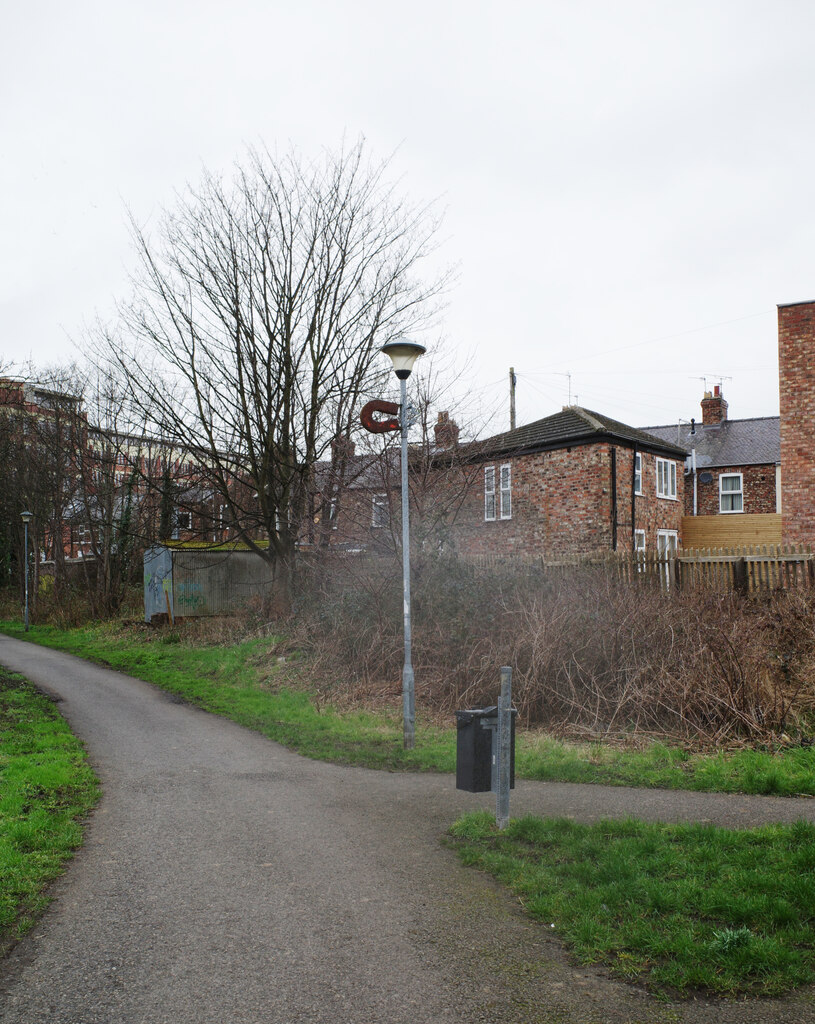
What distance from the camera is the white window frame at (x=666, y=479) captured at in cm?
2973

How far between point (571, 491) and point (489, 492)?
12.1 ft

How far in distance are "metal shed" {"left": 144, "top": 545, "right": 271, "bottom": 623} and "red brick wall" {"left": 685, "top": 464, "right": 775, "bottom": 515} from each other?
24.4 m

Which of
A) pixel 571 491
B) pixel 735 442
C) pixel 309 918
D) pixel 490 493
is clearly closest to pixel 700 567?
pixel 571 491

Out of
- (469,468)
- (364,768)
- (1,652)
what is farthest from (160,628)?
(364,768)

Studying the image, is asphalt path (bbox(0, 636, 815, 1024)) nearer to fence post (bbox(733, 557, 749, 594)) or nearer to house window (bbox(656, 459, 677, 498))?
fence post (bbox(733, 557, 749, 594))

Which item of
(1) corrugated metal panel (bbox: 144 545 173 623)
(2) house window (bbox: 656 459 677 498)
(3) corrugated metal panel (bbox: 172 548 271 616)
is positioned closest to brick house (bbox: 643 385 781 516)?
(2) house window (bbox: 656 459 677 498)

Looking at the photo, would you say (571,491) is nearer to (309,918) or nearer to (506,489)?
(506,489)

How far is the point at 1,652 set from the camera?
23.0 metres

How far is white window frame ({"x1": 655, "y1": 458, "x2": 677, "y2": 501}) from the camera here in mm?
29734

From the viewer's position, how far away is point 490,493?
29719mm

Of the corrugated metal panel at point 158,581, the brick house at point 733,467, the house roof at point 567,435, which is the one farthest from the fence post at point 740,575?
the brick house at point 733,467

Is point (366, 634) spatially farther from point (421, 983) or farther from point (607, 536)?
point (607, 536)

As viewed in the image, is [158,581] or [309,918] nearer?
[309,918]

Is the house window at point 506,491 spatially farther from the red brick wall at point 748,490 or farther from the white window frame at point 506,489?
the red brick wall at point 748,490
